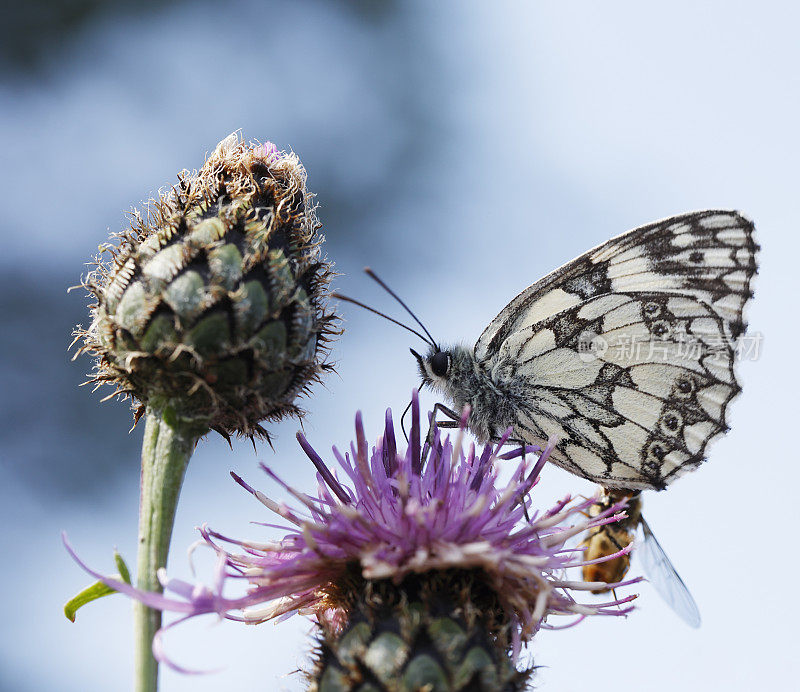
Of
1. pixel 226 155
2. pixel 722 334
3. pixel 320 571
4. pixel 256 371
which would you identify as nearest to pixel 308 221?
pixel 226 155

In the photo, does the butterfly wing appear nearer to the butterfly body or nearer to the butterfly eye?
the butterfly body

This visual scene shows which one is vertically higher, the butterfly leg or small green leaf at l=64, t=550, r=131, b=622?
the butterfly leg

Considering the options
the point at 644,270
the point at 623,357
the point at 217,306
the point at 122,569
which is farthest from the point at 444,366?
the point at 122,569

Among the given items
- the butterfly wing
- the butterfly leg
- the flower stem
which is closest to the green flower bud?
the flower stem

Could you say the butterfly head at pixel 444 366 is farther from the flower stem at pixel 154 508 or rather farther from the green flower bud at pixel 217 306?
the flower stem at pixel 154 508

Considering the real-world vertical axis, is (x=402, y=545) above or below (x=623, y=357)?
below

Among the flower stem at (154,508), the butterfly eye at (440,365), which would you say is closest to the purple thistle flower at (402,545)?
the flower stem at (154,508)

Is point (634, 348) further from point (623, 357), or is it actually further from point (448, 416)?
point (448, 416)
